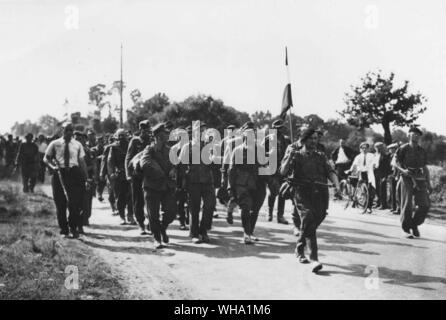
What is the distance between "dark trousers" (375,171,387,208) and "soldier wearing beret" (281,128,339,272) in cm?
777

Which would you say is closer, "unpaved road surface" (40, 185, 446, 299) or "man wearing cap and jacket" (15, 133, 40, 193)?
"unpaved road surface" (40, 185, 446, 299)

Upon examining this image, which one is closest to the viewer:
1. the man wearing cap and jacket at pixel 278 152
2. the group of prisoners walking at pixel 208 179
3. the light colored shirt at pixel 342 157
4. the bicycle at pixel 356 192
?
the group of prisoners walking at pixel 208 179

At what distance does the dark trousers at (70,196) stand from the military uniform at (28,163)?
26.8 ft

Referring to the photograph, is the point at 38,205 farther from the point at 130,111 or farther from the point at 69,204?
the point at 130,111

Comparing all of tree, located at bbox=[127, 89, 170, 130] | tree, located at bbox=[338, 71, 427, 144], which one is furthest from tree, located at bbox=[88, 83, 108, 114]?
tree, located at bbox=[338, 71, 427, 144]

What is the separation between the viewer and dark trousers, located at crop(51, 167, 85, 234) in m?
8.96

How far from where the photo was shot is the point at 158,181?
27.4 ft

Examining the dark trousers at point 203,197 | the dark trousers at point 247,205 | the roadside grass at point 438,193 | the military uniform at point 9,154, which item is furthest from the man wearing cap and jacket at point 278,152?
the military uniform at point 9,154

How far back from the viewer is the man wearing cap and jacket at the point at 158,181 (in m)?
8.33

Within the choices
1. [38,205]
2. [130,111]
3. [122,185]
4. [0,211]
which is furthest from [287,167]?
[130,111]

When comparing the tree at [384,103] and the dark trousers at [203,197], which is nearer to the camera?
the dark trousers at [203,197]

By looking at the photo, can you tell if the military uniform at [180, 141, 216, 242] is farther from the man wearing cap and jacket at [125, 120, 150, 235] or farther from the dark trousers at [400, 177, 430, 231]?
the dark trousers at [400, 177, 430, 231]

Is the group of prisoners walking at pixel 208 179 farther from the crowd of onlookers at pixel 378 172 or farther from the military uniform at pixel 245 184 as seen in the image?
the crowd of onlookers at pixel 378 172
